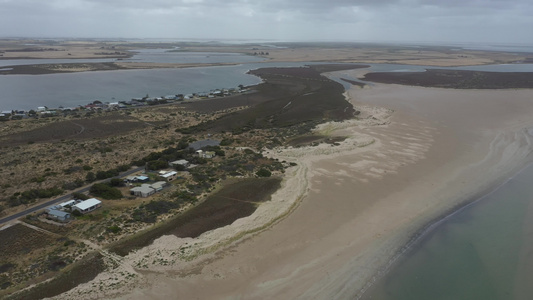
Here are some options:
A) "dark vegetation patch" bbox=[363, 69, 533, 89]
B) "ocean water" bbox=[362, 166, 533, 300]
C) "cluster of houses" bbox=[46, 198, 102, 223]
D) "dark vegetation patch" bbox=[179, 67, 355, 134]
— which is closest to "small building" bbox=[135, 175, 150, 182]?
"cluster of houses" bbox=[46, 198, 102, 223]

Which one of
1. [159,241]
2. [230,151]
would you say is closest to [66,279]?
[159,241]

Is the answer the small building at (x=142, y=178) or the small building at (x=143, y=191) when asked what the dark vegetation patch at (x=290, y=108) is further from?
the small building at (x=143, y=191)

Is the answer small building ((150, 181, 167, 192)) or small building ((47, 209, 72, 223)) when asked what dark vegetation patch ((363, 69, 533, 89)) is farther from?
small building ((47, 209, 72, 223))

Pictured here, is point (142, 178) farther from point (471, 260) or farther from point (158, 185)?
point (471, 260)

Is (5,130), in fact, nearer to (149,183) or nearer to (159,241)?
(149,183)

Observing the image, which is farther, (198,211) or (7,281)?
(198,211)

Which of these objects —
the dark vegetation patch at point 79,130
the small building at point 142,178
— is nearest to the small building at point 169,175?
the small building at point 142,178

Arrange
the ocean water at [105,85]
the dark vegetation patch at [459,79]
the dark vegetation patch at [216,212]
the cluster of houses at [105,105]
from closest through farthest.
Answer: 1. the dark vegetation patch at [216,212]
2. the cluster of houses at [105,105]
3. the ocean water at [105,85]
4. the dark vegetation patch at [459,79]

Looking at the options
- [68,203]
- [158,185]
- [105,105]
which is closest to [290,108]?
[105,105]
